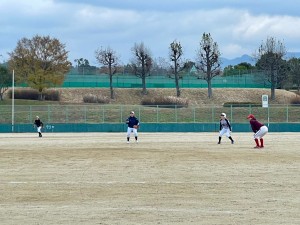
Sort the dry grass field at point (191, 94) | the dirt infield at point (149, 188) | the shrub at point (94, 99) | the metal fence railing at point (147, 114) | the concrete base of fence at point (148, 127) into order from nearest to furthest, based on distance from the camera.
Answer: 1. the dirt infield at point (149, 188)
2. the concrete base of fence at point (148, 127)
3. the metal fence railing at point (147, 114)
4. the shrub at point (94, 99)
5. the dry grass field at point (191, 94)

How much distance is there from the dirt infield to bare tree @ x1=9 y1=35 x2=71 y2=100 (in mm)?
58930

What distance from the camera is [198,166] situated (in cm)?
2550

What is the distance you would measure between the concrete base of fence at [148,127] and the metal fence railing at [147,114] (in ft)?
9.27

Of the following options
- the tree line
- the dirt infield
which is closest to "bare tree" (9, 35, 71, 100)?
the tree line

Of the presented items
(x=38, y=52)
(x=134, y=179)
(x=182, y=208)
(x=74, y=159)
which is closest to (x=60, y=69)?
(x=38, y=52)

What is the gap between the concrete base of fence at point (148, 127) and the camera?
63.8m

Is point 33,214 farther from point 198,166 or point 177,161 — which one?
point 177,161

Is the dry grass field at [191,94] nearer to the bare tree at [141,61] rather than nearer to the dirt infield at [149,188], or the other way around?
the bare tree at [141,61]

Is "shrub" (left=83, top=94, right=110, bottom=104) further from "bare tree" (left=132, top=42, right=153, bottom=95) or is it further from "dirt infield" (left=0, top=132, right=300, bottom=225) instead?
"dirt infield" (left=0, top=132, right=300, bottom=225)

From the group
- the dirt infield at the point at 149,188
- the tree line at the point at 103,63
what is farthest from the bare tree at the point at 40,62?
the dirt infield at the point at 149,188

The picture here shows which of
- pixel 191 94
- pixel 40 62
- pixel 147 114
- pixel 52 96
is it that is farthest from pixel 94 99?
pixel 147 114

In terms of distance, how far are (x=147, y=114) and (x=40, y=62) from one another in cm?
2510

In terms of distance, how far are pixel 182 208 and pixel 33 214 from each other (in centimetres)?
288

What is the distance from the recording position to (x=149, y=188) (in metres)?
19.1
